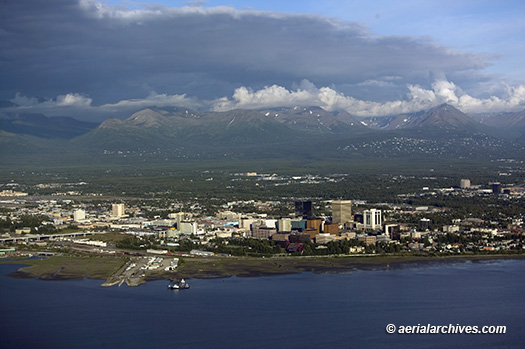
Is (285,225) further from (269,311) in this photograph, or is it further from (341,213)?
(269,311)

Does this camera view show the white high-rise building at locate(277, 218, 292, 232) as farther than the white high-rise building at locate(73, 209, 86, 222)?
No

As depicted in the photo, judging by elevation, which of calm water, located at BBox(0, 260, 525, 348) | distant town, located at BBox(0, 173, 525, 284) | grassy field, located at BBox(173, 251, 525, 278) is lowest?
calm water, located at BBox(0, 260, 525, 348)

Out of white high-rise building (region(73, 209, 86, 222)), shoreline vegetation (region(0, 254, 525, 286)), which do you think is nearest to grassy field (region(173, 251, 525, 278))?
shoreline vegetation (region(0, 254, 525, 286))

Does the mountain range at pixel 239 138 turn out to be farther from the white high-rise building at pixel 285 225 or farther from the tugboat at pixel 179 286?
the tugboat at pixel 179 286

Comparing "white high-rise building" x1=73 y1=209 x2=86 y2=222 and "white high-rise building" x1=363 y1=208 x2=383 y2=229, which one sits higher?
"white high-rise building" x1=73 y1=209 x2=86 y2=222

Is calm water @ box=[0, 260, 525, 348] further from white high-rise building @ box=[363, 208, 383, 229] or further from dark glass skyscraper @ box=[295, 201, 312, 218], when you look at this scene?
dark glass skyscraper @ box=[295, 201, 312, 218]

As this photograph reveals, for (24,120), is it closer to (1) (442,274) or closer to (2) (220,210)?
(2) (220,210)

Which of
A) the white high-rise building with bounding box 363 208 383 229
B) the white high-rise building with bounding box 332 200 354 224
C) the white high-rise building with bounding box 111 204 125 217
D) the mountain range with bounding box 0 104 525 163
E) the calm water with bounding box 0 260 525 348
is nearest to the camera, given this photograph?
the calm water with bounding box 0 260 525 348
